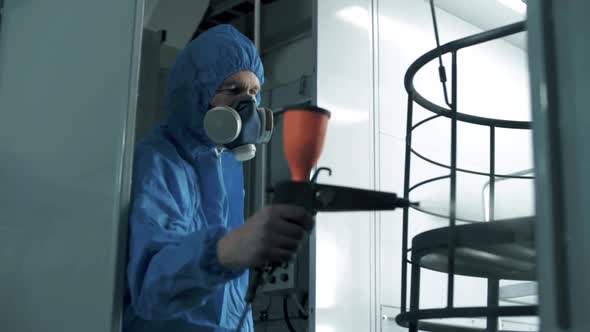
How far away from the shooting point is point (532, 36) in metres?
0.67

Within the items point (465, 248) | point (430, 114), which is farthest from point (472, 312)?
point (430, 114)

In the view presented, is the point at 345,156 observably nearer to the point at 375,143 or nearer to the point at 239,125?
the point at 375,143

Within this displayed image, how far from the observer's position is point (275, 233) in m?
0.82

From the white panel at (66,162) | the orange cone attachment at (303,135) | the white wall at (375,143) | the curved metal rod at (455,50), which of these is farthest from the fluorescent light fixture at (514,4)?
the orange cone attachment at (303,135)

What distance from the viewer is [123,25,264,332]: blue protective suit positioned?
3.23ft

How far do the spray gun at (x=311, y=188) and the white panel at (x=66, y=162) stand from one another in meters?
0.45

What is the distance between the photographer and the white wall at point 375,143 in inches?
91.6

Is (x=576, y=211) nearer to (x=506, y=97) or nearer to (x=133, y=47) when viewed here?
(x=133, y=47)

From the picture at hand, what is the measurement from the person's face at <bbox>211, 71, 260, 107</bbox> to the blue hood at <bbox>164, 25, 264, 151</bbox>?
12mm

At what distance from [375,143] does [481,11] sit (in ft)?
3.45

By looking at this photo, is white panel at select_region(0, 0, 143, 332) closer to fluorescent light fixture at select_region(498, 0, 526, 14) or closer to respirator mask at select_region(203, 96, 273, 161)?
respirator mask at select_region(203, 96, 273, 161)

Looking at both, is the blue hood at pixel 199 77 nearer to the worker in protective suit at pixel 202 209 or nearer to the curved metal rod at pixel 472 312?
the worker in protective suit at pixel 202 209

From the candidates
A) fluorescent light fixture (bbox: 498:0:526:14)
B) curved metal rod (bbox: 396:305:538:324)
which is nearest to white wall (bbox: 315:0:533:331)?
fluorescent light fixture (bbox: 498:0:526:14)

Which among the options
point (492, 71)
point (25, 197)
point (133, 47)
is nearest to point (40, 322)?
point (25, 197)
